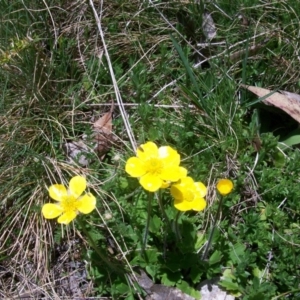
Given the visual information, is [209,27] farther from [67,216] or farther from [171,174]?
[67,216]

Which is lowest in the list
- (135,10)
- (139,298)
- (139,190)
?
(139,298)

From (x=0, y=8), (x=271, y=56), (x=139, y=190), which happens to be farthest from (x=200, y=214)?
(x=0, y=8)

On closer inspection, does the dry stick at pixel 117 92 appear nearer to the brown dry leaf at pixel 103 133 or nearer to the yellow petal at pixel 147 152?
the brown dry leaf at pixel 103 133

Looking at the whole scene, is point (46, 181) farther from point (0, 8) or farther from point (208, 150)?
point (0, 8)

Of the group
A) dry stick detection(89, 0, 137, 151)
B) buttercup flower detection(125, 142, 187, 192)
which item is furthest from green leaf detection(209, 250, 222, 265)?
dry stick detection(89, 0, 137, 151)

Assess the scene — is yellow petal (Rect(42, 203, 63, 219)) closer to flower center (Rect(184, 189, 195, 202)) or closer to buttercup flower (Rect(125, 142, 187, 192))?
buttercup flower (Rect(125, 142, 187, 192))

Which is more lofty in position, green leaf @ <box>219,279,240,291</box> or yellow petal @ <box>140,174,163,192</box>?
yellow petal @ <box>140,174,163,192</box>
